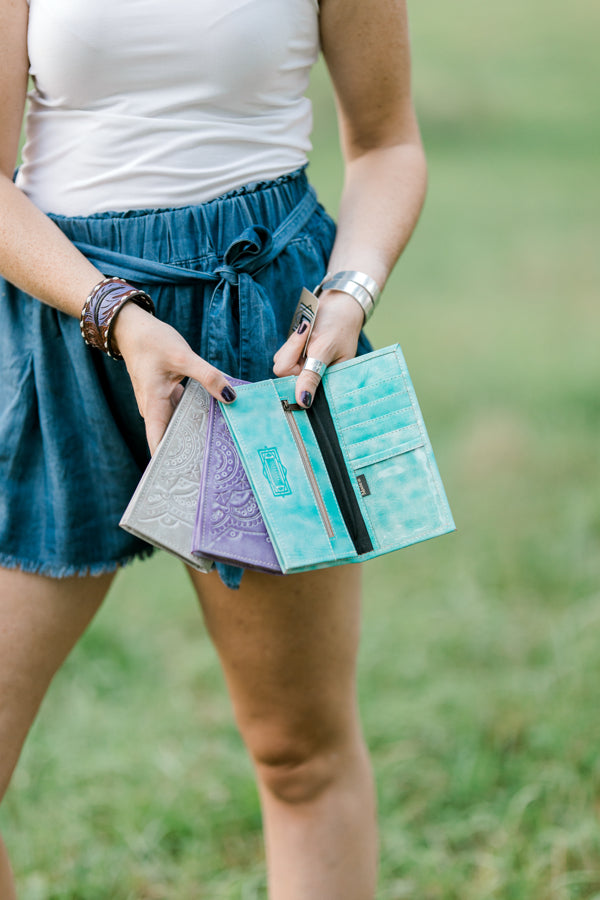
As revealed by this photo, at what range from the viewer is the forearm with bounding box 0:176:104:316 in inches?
49.5

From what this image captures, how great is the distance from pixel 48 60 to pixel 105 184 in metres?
0.17

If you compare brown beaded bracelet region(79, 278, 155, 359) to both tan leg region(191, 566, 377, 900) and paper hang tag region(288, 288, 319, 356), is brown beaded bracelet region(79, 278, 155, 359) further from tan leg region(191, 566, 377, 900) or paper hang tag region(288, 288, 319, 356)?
tan leg region(191, 566, 377, 900)

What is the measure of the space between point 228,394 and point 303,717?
1.95 ft

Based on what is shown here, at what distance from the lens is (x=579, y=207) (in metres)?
8.35

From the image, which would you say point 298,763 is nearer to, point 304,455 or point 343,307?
point 304,455

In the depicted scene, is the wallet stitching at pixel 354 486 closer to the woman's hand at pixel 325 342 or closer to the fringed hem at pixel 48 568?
the woman's hand at pixel 325 342

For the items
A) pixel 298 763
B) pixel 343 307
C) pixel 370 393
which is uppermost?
pixel 343 307

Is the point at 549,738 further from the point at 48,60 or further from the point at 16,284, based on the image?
the point at 48,60

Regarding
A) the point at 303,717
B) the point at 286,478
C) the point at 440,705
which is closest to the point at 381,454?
the point at 286,478

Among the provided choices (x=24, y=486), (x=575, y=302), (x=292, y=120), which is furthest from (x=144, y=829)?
(x=575, y=302)

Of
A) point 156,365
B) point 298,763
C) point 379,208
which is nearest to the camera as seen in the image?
→ point 156,365

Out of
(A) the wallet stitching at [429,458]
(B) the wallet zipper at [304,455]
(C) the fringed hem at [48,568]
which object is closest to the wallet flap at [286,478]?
(B) the wallet zipper at [304,455]

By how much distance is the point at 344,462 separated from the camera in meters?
Result: 1.30

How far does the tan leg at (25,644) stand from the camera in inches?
54.0
